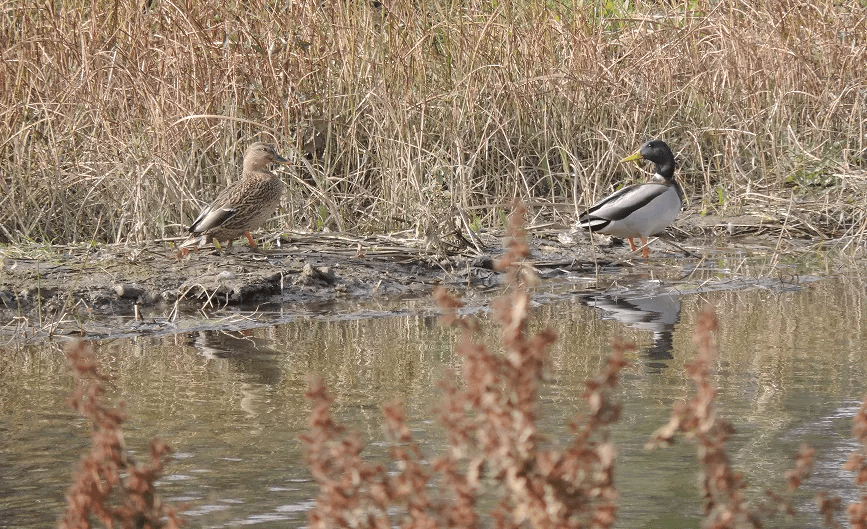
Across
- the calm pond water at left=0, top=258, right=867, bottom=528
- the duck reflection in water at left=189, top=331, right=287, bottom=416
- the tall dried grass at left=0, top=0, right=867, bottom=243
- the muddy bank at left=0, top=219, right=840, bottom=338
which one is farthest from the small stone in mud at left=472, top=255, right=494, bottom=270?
→ the duck reflection in water at left=189, top=331, right=287, bottom=416

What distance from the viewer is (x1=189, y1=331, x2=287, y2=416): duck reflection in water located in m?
4.82

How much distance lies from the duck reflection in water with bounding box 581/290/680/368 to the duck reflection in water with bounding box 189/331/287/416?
1.54 meters

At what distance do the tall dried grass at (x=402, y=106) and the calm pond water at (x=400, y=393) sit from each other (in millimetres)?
1777

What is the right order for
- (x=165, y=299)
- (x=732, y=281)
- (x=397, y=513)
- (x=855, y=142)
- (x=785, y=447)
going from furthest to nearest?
(x=855, y=142) < (x=732, y=281) < (x=165, y=299) < (x=785, y=447) < (x=397, y=513)

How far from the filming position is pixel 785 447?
3932mm

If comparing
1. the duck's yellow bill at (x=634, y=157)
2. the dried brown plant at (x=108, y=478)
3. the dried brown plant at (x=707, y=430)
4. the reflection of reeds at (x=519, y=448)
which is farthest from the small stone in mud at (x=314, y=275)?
the dried brown plant at (x=707, y=430)

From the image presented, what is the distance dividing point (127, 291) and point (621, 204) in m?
3.10

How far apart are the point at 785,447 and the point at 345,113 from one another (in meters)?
5.49

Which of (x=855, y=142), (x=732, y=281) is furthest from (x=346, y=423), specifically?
(x=855, y=142)

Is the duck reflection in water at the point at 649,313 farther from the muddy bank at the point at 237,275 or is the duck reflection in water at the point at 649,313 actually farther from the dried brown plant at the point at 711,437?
the dried brown plant at the point at 711,437

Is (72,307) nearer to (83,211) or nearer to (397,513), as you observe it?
(83,211)

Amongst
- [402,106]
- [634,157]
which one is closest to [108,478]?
[402,106]

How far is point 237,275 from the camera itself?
23.2ft

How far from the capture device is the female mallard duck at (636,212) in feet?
26.6
